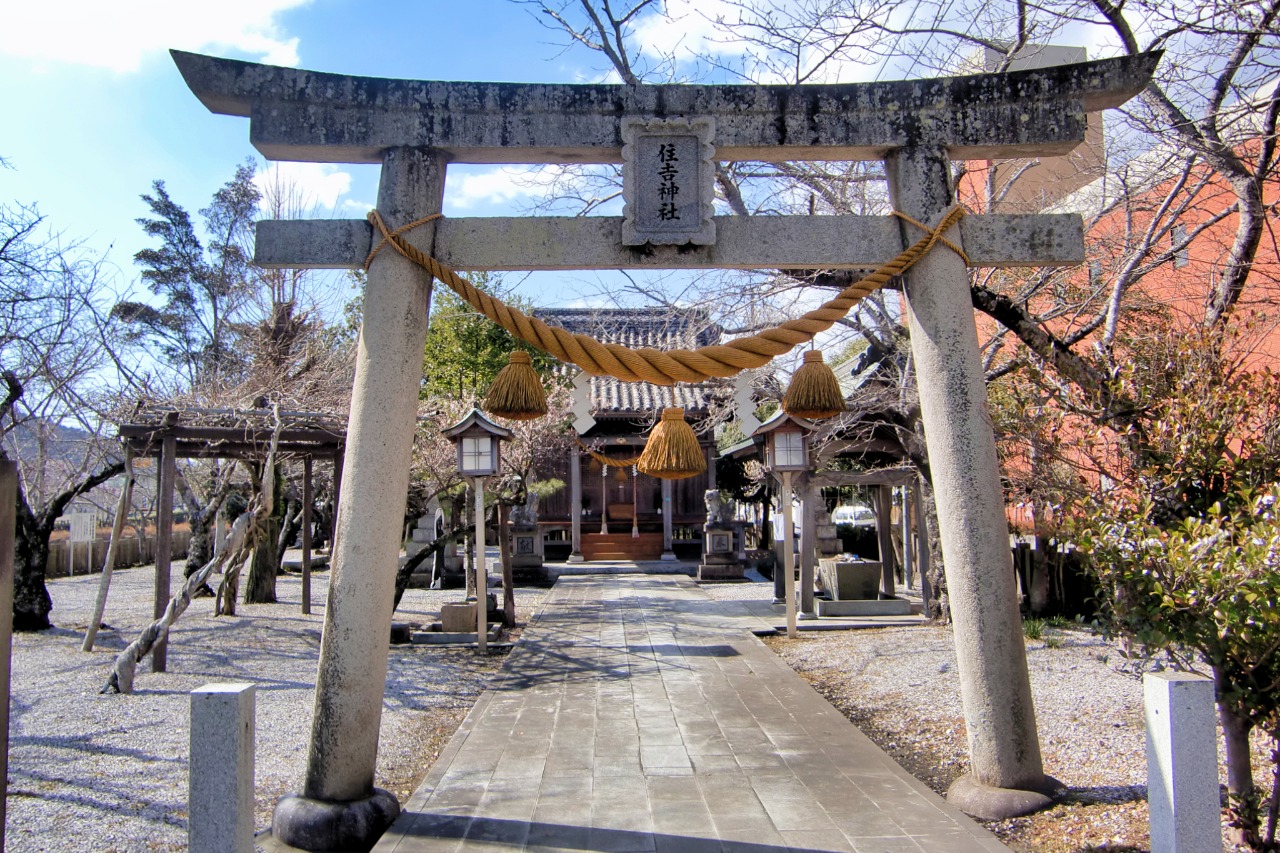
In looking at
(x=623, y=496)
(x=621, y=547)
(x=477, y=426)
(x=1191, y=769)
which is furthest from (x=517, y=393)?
(x=623, y=496)

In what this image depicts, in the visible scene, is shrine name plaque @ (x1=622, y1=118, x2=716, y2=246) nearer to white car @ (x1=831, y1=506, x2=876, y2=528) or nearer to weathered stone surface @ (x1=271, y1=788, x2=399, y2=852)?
weathered stone surface @ (x1=271, y1=788, x2=399, y2=852)

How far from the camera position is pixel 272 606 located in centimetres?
1416

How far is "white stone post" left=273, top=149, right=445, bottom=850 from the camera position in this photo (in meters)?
4.29

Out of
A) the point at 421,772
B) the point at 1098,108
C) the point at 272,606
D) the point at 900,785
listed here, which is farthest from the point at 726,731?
the point at 272,606

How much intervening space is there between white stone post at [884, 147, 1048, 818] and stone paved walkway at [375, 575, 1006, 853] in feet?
1.28

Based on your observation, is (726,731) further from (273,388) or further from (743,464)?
(743,464)

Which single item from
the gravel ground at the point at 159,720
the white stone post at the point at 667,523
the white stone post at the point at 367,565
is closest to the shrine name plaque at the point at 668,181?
the white stone post at the point at 367,565

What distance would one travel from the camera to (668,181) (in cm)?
489

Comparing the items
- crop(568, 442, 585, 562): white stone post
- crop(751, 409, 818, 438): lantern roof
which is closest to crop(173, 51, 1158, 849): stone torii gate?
crop(751, 409, 818, 438): lantern roof

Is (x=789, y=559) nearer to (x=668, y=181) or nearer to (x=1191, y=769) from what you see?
(x=668, y=181)

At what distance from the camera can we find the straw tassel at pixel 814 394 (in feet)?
19.1

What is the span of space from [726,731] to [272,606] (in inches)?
402

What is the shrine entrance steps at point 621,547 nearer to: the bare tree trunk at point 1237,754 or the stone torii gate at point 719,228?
the stone torii gate at point 719,228

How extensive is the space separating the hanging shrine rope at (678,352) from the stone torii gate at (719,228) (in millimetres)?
111
